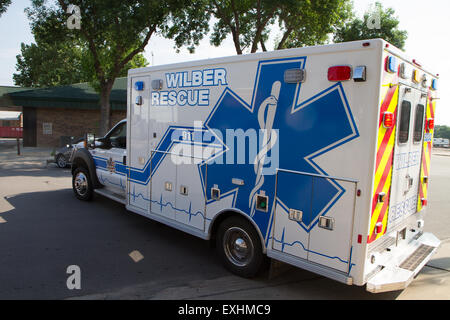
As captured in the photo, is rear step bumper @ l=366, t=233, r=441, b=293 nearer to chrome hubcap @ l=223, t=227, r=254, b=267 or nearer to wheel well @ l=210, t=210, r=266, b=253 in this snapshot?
wheel well @ l=210, t=210, r=266, b=253

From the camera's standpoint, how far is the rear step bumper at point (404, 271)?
373 cm

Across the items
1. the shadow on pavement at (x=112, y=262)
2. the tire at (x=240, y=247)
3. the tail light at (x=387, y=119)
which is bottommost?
the shadow on pavement at (x=112, y=262)

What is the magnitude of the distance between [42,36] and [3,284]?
1572 cm

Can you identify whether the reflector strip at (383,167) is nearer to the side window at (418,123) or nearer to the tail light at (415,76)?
the tail light at (415,76)

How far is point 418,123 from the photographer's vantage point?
15.4ft

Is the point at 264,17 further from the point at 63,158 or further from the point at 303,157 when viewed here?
the point at 303,157

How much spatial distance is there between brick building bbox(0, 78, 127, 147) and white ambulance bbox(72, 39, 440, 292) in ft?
60.7

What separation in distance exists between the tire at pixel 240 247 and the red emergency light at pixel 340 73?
2.07 m

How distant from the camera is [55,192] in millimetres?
9648

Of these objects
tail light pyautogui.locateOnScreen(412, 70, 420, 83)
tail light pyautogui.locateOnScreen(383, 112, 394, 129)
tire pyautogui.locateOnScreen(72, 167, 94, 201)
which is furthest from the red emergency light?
tire pyautogui.locateOnScreen(72, 167, 94, 201)

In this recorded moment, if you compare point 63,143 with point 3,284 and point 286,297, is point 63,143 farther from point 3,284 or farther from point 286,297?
point 286,297

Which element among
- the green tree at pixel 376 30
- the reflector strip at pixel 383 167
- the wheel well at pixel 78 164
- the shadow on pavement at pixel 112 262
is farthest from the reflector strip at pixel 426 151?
the green tree at pixel 376 30
